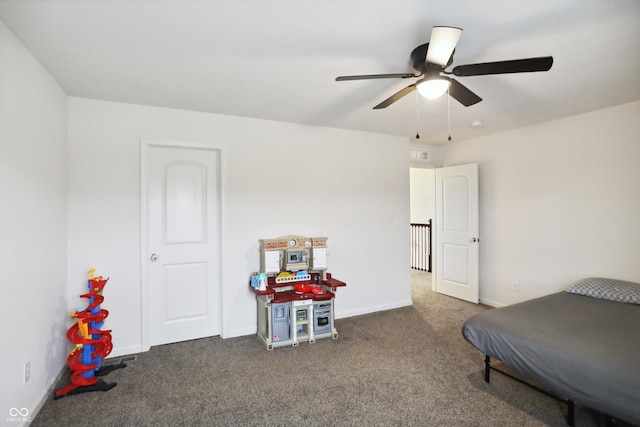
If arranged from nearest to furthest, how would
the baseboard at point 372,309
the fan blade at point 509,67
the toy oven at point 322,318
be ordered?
the fan blade at point 509,67, the toy oven at point 322,318, the baseboard at point 372,309

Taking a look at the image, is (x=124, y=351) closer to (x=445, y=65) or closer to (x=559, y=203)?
(x=445, y=65)

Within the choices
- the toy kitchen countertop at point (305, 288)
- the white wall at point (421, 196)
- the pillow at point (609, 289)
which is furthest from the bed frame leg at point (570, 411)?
the white wall at point (421, 196)

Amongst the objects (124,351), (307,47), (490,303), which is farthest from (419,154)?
(124,351)

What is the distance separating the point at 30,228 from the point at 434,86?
8.97 feet

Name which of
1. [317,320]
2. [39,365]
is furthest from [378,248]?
[39,365]

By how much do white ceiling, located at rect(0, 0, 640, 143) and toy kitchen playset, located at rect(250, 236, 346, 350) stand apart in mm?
1497

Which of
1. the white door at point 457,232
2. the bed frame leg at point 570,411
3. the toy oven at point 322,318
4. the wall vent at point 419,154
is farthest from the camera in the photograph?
the wall vent at point 419,154

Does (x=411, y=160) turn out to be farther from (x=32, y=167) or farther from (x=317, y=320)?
(x=32, y=167)

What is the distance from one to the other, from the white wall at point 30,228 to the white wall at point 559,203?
4806 millimetres

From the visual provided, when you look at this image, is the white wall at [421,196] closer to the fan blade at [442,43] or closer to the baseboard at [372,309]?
the baseboard at [372,309]

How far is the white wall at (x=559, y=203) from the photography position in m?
3.08

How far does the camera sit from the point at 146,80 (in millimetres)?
2443

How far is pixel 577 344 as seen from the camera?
1913 millimetres

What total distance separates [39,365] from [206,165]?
209cm
